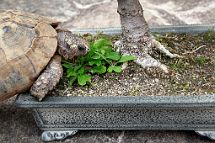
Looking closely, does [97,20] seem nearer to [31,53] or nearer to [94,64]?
[94,64]

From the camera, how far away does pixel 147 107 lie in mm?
1869

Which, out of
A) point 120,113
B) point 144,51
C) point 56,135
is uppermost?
point 144,51

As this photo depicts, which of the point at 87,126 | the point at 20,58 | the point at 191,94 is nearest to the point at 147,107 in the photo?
the point at 191,94

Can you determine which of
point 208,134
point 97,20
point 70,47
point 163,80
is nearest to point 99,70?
point 70,47

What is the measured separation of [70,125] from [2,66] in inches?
16.4

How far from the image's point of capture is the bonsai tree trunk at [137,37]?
79.7 inches

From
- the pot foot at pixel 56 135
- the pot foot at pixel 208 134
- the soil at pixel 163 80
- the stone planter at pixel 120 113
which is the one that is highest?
the soil at pixel 163 80

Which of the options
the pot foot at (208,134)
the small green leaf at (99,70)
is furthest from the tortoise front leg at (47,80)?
the pot foot at (208,134)

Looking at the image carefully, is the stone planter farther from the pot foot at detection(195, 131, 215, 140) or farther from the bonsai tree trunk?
the bonsai tree trunk

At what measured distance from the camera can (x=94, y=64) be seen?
206 cm

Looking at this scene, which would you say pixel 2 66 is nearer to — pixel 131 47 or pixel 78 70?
pixel 78 70

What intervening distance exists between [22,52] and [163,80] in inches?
25.3

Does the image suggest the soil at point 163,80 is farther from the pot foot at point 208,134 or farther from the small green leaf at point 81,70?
the pot foot at point 208,134

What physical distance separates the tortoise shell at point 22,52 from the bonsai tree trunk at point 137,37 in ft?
1.10
